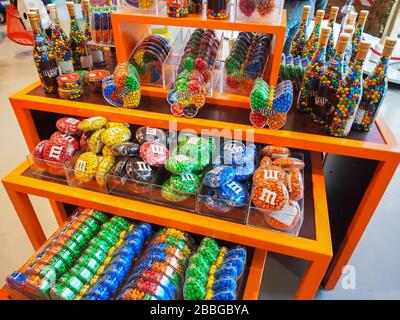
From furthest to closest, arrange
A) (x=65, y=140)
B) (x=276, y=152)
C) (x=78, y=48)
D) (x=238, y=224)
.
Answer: (x=78, y=48) → (x=65, y=140) → (x=276, y=152) → (x=238, y=224)

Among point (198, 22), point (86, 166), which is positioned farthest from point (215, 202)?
point (198, 22)

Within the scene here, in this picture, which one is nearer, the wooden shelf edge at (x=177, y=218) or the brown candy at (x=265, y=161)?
the wooden shelf edge at (x=177, y=218)

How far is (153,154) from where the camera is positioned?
140 centimetres

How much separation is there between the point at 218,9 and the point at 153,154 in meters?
0.68

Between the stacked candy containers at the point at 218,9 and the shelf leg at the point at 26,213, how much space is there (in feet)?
4.27

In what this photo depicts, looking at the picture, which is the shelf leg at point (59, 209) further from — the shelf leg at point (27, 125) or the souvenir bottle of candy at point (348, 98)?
the souvenir bottle of candy at point (348, 98)

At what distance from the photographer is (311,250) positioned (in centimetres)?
121

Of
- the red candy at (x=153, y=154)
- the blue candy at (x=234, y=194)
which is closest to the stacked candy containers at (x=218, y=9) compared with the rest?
the red candy at (x=153, y=154)

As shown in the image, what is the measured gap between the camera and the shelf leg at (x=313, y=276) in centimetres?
122

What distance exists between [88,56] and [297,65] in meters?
1.16

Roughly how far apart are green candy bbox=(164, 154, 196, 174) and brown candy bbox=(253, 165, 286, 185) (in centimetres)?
29

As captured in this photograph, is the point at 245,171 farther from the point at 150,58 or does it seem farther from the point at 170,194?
the point at 150,58

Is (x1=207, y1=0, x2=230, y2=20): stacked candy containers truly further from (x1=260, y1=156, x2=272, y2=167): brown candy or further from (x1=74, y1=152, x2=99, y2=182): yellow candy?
(x1=74, y1=152, x2=99, y2=182): yellow candy
